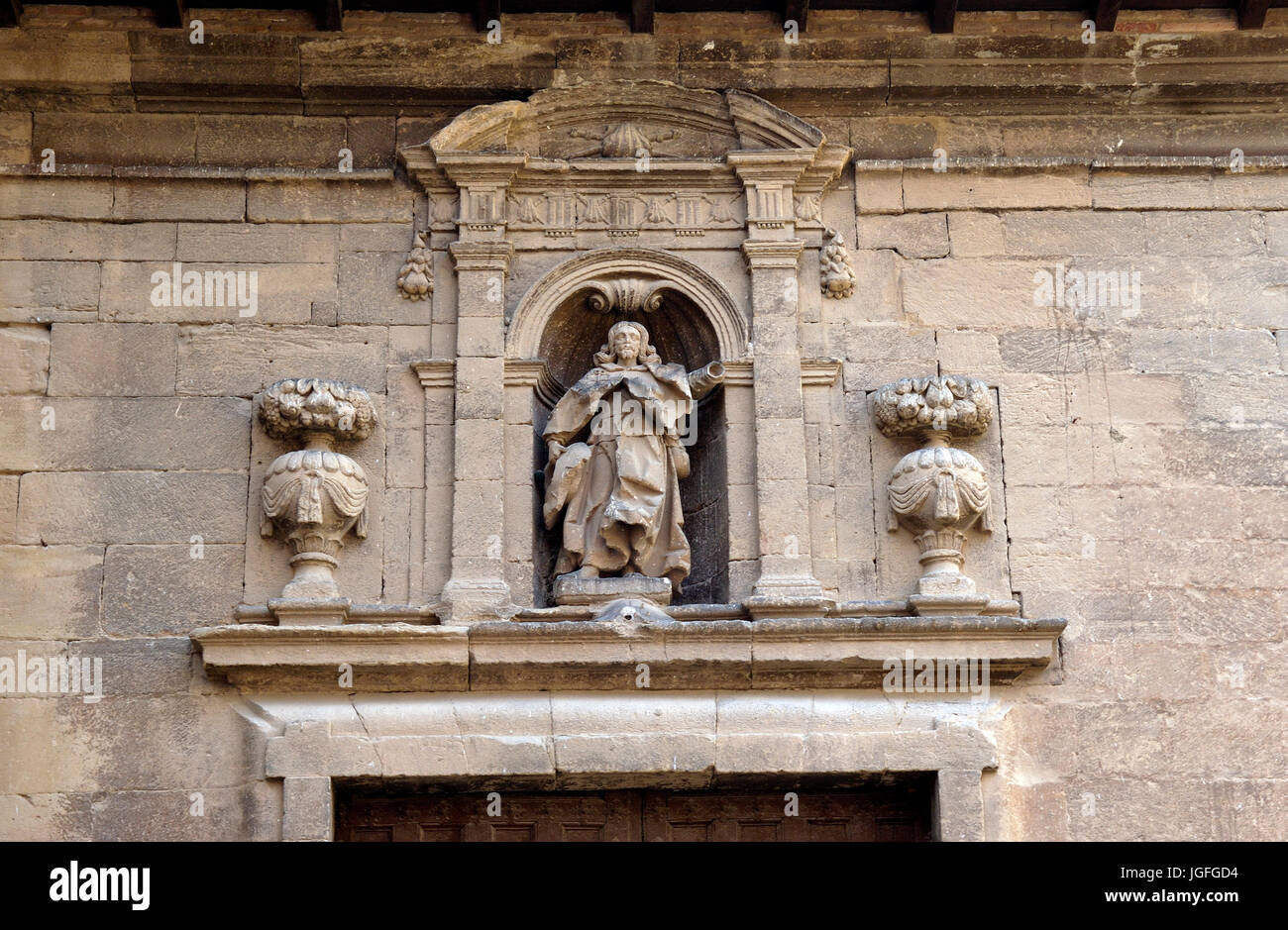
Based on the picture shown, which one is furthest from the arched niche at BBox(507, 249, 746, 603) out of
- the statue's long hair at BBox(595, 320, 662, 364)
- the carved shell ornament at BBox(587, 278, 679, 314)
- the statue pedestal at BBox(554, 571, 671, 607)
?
the statue pedestal at BBox(554, 571, 671, 607)

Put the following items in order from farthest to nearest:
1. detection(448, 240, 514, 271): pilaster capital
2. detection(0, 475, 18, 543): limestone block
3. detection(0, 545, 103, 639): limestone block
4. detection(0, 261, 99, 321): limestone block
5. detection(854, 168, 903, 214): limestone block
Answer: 1. detection(854, 168, 903, 214): limestone block
2. detection(448, 240, 514, 271): pilaster capital
3. detection(0, 261, 99, 321): limestone block
4. detection(0, 475, 18, 543): limestone block
5. detection(0, 545, 103, 639): limestone block

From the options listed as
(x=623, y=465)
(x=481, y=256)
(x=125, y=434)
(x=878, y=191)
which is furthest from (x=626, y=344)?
(x=125, y=434)

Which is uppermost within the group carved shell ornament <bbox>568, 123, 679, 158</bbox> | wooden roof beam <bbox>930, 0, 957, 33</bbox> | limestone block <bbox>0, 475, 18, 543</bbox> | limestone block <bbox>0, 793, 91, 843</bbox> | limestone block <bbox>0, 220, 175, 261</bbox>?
wooden roof beam <bbox>930, 0, 957, 33</bbox>

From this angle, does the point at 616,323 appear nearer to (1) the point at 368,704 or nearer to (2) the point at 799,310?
(2) the point at 799,310

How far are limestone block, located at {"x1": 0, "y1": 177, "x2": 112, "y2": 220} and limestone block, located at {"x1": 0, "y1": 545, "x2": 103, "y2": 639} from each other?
1.76 meters

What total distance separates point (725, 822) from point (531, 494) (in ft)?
5.87

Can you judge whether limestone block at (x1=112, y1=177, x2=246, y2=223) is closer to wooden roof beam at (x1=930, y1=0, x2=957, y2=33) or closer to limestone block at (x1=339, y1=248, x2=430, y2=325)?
limestone block at (x1=339, y1=248, x2=430, y2=325)

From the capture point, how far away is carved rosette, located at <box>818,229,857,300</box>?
10.8 m

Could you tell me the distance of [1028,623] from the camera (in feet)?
32.4

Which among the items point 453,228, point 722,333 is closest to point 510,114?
Result: point 453,228

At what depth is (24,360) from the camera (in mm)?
10516

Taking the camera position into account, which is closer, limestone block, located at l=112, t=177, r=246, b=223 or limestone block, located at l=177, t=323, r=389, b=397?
limestone block, located at l=177, t=323, r=389, b=397

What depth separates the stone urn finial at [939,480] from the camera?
1008 centimetres

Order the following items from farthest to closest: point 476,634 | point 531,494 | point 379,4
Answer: point 379,4
point 531,494
point 476,634
